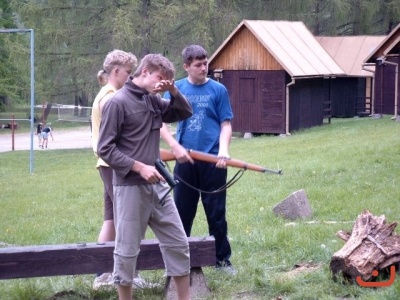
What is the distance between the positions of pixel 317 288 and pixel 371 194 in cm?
518

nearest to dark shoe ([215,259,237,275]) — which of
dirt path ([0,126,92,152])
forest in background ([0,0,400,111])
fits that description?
forest in background ([0,0,400,111])

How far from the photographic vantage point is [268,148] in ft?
73.8

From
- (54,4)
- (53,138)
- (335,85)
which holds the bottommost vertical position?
(53,138)

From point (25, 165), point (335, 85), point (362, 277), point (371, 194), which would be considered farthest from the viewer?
point (335, 85)

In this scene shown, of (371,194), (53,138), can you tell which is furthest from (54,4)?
(371,194)

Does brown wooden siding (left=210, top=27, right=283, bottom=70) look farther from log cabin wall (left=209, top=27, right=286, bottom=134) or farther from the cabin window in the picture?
the cabin window

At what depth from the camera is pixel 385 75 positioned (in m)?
35.0

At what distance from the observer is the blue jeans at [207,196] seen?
6316 mm

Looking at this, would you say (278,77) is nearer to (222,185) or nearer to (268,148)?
(268,148)

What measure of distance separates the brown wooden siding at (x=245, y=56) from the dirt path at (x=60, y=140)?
794 centimetres

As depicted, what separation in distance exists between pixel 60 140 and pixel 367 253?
3687cm

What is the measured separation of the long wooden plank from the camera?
5578 mm

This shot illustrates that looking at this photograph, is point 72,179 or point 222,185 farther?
point 72,179

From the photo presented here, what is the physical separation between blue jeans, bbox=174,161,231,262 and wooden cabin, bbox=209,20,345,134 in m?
23.1
